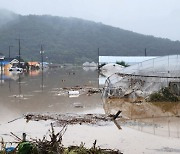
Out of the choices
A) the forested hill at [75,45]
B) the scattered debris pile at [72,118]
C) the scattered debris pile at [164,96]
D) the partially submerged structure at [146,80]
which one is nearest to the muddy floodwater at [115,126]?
the scattered debris pile at [72,118]

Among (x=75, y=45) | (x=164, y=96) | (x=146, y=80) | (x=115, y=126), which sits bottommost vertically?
(x=115, y=126)

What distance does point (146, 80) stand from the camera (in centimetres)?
2152

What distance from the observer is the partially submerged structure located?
20.6m

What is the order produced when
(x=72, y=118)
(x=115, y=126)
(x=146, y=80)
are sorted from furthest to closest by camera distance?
(x=146, y=80) → (x=72, y=118) → (x=115, y=126)

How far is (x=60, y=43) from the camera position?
190750 millimetres

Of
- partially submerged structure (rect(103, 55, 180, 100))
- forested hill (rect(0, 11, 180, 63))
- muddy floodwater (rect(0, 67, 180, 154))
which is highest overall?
forested hill (rect(0, 11, 180, 63))

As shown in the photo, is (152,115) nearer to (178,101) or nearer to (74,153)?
(178,101)

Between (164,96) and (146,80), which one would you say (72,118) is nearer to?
(164,96)

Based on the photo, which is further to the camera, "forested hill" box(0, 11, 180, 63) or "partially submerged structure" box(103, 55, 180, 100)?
"forested hill" box(0, 11, 180, 63)

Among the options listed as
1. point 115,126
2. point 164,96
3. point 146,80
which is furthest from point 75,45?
point 115,126

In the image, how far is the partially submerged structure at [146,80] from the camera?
67.5ft

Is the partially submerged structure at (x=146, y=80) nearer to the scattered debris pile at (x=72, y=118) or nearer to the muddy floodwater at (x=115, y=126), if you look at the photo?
the muddy floodwater at (x=115, y=126)

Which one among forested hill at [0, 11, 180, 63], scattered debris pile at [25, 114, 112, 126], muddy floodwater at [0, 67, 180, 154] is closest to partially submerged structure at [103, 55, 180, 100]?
muddy floodwater at [0, 67, 180, 154]

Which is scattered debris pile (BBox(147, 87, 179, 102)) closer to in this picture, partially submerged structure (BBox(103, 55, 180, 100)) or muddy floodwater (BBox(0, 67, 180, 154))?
partially submerged structure (BBox(103, 55, 180, 100))
